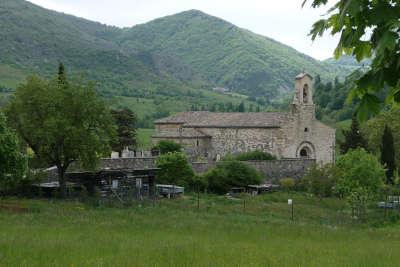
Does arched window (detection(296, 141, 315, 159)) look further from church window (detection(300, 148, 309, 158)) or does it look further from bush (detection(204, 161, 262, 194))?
bush (detection(204, 161, 262, 194))

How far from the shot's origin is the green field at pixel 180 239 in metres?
11.0

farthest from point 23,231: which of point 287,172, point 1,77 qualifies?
point 1,77

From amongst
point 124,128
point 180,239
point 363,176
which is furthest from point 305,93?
point 180,239

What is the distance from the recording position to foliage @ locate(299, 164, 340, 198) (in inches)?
1884

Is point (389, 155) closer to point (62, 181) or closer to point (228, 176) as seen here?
point (228, 176)

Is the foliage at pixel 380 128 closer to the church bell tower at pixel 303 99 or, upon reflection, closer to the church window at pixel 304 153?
the church bell tower at pixel 303 99

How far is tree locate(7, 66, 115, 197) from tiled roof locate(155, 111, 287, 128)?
26.5m

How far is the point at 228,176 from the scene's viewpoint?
156ft

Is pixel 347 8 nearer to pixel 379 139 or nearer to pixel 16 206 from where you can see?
pixel 16 206

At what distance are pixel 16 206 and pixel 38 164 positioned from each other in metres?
11.3

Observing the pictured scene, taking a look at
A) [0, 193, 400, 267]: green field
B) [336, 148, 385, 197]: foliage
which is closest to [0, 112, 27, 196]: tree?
[0, 193, 400, 267]: green field

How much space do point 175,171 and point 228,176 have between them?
441cm

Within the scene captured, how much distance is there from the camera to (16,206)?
98.3ft

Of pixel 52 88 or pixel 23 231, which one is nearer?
pixel 23 231
